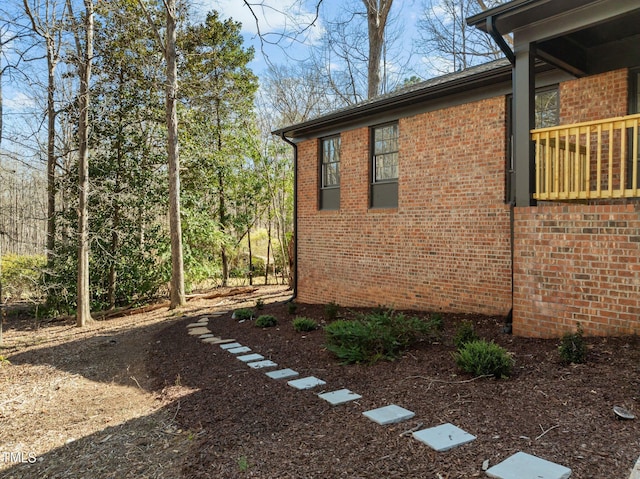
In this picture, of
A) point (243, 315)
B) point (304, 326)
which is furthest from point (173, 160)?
point (304, 326)

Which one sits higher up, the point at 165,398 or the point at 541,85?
the point at 541,85

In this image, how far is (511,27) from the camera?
5250 mm

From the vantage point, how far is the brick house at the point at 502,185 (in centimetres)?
468

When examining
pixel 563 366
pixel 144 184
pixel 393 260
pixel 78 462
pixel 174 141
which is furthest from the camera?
pixel 144 184

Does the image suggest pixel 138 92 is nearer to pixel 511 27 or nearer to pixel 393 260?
pixel 393 260

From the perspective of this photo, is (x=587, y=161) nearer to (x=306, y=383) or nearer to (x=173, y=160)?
(x=306, y=383)

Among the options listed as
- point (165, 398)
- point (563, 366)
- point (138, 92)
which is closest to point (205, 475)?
point (165, 398)

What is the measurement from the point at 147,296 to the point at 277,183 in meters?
Answer: 6.18

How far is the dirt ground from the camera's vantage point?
2.73 m

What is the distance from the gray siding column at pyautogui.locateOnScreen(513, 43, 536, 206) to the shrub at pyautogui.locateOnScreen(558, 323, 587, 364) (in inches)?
69.1

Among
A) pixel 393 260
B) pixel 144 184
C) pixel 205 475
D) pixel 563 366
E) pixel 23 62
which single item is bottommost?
pixel 205 475

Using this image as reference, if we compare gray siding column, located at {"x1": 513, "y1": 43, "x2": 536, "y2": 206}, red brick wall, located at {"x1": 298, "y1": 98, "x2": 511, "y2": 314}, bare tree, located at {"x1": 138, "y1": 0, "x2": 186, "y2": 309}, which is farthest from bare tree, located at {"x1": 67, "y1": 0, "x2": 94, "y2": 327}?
gray siding column, located at {"x1": 513, "y1": 43, "x2": 536, "y2": 206}

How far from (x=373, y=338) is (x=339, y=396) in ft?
3.89

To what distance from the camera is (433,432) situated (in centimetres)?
303
